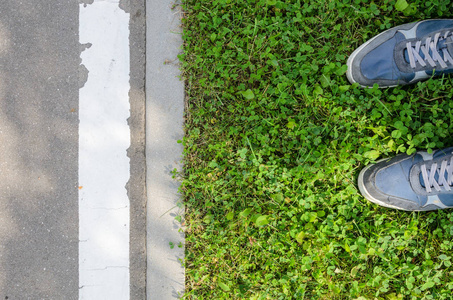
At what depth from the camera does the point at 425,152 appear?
228 centimetres

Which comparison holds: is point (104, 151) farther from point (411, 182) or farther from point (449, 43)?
point (449, 43)

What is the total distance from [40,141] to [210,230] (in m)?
1.61

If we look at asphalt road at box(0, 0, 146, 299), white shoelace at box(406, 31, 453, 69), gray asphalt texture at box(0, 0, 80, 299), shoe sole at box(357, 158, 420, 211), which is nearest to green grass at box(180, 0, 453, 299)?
shoe sole at box(357, 158, 420, 211)

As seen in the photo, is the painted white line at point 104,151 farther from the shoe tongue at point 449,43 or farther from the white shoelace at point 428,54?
the shoe tongue at point 449,43

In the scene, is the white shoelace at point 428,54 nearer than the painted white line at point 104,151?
Yes

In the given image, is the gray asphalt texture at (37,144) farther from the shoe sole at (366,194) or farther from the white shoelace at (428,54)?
the white shoelace at (428,54)

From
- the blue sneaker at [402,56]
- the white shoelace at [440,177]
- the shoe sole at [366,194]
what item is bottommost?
the shoe sole at [366,194]

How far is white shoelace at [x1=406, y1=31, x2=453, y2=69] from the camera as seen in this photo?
7.30 ft

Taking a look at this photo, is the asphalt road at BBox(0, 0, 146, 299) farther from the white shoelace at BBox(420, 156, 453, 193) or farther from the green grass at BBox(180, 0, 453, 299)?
the white shoelace at BBox(420, 156, 453, 193)

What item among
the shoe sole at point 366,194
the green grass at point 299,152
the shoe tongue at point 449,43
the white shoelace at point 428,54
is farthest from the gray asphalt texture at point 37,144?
the shoe tongue at point 449,43

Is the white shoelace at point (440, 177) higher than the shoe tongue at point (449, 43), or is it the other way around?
the shoe tongue at point (449, 43)

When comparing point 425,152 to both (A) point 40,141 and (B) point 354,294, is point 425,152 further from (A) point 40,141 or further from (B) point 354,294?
(A) point 40,141

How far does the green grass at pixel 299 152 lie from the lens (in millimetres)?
2281

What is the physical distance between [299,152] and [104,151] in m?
1.60
